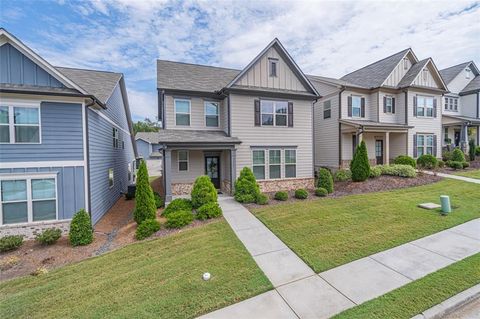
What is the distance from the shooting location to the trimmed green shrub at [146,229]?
7.79m

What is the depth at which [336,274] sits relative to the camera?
Answer: 16.6 ft

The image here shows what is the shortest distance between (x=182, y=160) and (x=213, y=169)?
2017 mm

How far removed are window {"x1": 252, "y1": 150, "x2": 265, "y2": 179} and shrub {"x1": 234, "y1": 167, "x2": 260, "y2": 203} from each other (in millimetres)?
1639

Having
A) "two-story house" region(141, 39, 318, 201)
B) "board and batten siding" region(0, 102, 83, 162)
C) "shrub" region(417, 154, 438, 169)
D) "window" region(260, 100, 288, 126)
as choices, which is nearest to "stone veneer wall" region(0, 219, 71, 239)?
"board and batten siding" region(0, 102, 83, 162)

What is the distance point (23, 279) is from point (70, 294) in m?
2.24

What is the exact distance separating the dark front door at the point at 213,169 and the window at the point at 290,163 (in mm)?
4284

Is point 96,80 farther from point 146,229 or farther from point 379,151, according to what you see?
point 379,151

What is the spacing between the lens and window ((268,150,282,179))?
1355cm

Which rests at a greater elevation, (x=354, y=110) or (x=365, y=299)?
(x=354, y=110)

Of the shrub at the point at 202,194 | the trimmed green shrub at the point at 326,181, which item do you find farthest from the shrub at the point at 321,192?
the shrub at the point at 202,194

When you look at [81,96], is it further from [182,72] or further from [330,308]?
[330,308]

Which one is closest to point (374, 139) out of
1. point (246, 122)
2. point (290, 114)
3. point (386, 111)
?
point (386, 111)

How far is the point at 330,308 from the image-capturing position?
404 cm

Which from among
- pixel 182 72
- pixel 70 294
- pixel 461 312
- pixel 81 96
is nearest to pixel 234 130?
pixel 182 72
